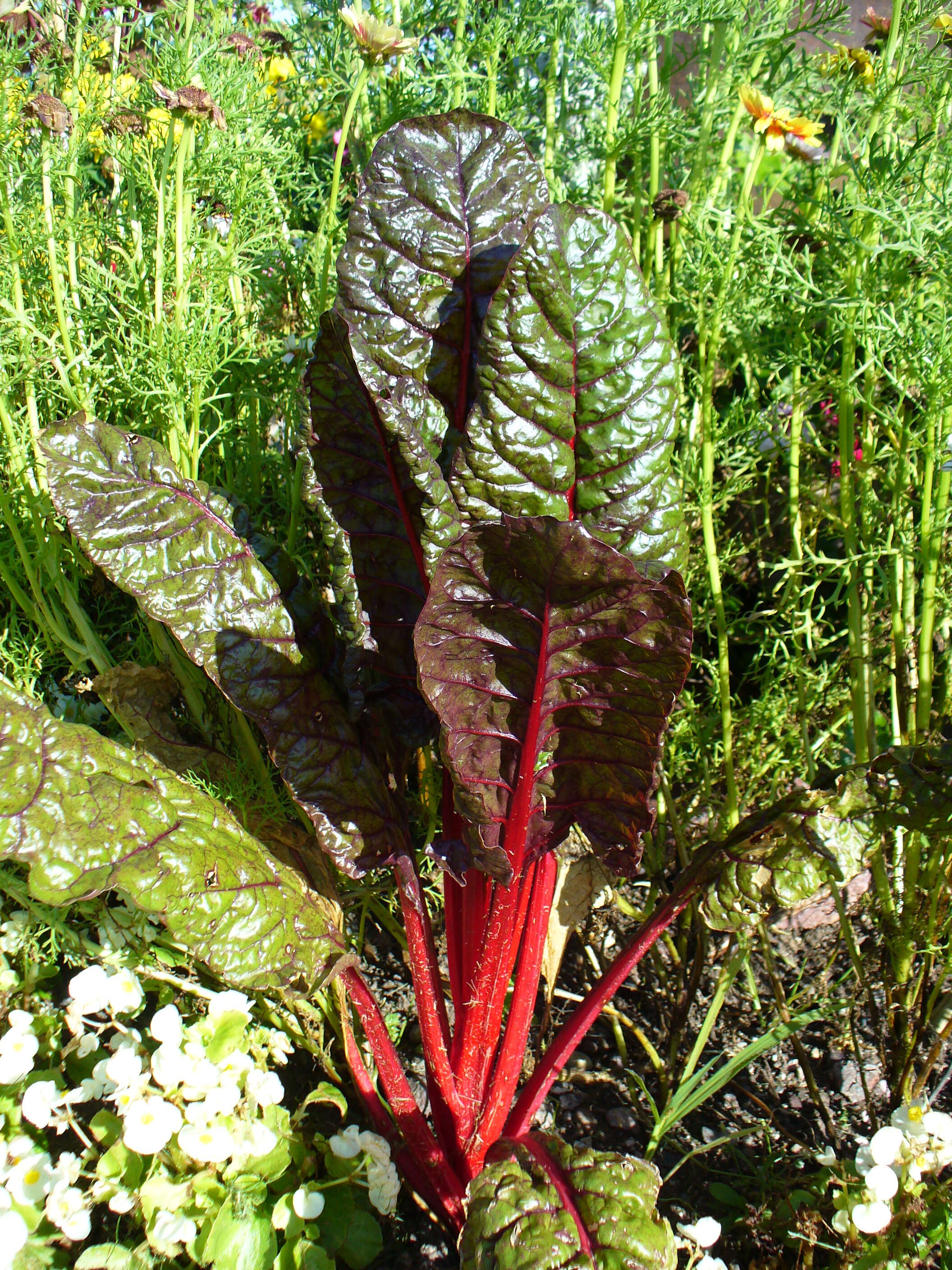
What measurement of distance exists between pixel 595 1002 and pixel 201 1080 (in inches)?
24.6

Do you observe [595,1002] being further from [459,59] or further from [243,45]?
[243,45]

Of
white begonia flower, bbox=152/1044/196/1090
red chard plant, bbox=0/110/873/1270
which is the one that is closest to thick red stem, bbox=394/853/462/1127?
red chard plant, bbox=0/110/873/1270

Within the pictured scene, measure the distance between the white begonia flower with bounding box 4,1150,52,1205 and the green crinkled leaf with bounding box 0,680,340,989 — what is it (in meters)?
0.46

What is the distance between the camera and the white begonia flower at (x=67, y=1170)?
4.46ft

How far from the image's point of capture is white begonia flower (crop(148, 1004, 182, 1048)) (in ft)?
4.62

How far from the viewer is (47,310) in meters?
1.79

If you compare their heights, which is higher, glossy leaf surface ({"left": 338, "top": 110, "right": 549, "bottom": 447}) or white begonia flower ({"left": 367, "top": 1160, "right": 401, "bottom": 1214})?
glossy leaf surface ({"left": 338, "top": 110, "right": 549, "bottom": 447})

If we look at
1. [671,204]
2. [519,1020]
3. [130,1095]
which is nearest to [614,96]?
[671,204]

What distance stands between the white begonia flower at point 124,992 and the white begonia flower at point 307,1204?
1.31 feet

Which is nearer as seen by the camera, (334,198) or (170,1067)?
(170,1067)

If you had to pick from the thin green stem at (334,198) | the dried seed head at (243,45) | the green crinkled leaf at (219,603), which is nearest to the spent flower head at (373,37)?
the thin green stem at (334,198)

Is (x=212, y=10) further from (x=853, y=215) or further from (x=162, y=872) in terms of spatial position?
(x=162, y=872)

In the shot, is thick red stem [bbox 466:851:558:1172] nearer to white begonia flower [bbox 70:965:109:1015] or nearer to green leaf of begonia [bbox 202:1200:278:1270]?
green leaf of begonia [bbox 202:1200:278:1270]

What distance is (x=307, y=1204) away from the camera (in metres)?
1.35
